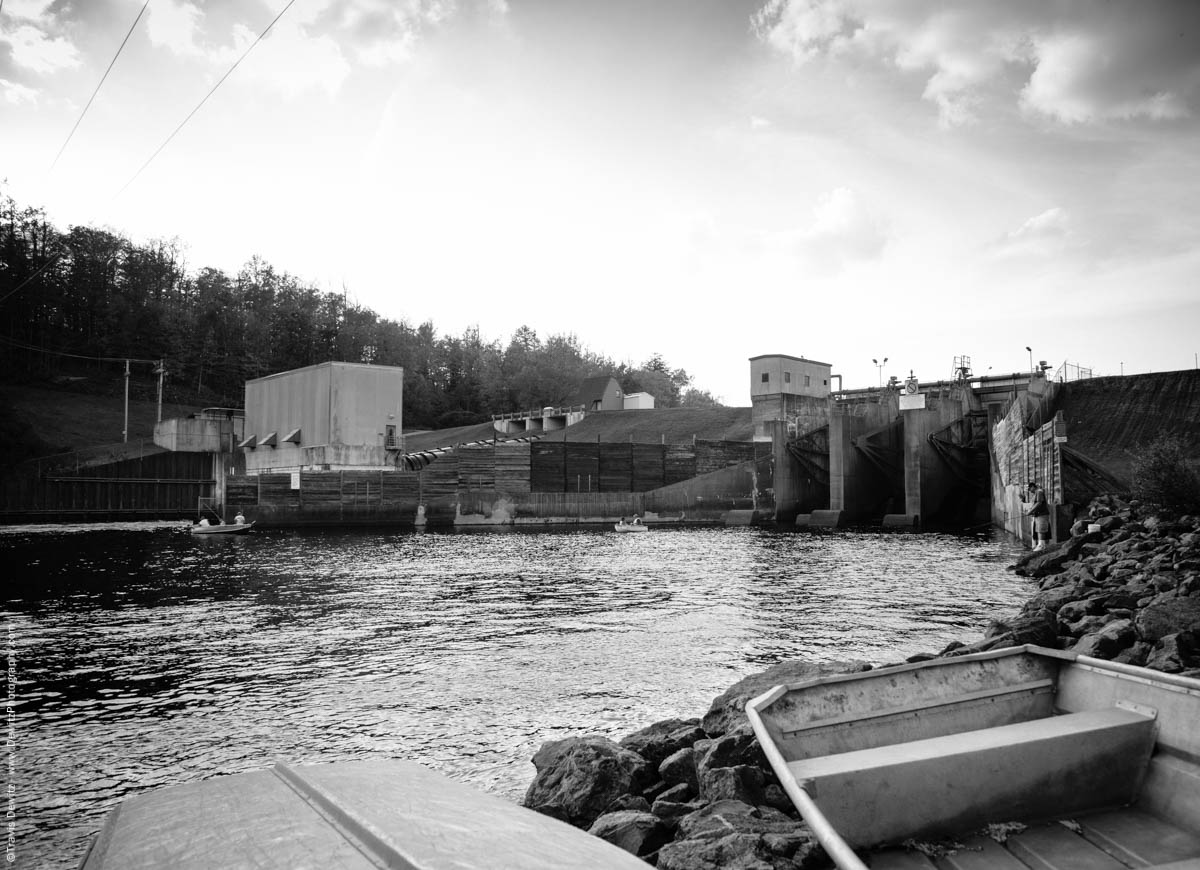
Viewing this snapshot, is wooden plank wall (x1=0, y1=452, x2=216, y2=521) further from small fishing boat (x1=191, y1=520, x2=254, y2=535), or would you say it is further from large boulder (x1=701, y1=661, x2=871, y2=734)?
large boulder (x1=701, y1=661, x2=871, y2=734)

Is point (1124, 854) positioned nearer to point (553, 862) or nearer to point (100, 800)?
point (553, 862)

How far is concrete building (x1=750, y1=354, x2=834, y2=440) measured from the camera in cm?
6438

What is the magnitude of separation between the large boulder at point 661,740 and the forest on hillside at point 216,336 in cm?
9076

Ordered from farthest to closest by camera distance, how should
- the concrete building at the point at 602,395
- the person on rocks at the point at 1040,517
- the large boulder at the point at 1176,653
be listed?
1. the concrete building at the point at 602,395
2. the person on rocks at the point at 1040,517
3. the large boulder at the point at 1176,653

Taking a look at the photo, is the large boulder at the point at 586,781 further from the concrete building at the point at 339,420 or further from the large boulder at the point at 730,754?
the concrete building at the point at 339,420

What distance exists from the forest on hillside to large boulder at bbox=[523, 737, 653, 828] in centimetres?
9118

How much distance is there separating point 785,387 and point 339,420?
1733 inches

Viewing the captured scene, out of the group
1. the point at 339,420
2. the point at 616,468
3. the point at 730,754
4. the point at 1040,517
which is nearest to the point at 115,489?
the point at 339,420

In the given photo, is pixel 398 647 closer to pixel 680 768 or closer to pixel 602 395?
pixel 680 768

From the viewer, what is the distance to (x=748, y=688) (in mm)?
8422

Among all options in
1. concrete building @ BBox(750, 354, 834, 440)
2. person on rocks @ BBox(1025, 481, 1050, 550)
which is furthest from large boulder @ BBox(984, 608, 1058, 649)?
concrete building @ BBox(750, 354, 834, 440)

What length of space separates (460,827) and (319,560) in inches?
1112

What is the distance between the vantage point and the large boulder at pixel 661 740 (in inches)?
293

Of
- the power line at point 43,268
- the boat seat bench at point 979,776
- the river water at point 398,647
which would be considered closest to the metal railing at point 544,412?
the power line at point 43,268
